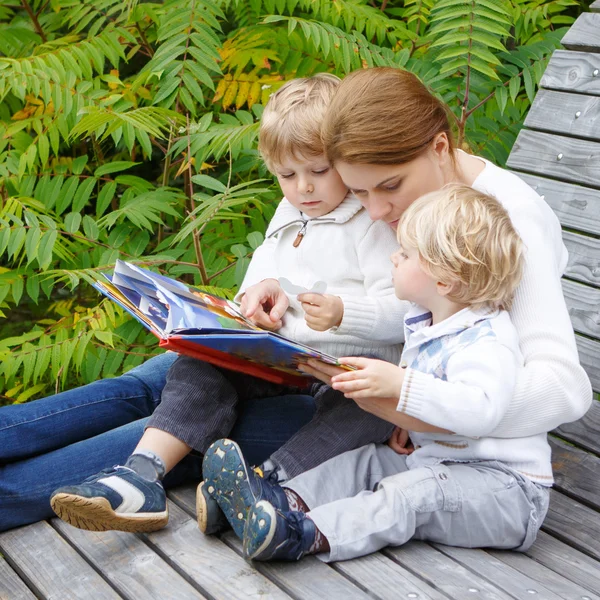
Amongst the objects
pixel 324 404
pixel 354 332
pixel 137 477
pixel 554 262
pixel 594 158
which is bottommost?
pixel 137 477

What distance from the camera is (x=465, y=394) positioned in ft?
6.23

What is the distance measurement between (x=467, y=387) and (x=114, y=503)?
2.70 ft

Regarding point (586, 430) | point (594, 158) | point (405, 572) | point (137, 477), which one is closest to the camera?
point (405, 572)

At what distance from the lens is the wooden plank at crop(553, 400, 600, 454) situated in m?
2.60

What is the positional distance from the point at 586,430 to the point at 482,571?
0.78 m

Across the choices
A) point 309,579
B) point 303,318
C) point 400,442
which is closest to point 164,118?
point 303,318

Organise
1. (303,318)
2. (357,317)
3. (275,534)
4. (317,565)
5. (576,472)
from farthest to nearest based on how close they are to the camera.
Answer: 1. (576,472)
2. (303,318)
3. (357,317)
4. (317,565)
5. (275,534)

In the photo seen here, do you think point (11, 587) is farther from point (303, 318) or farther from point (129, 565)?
point (303, 318)

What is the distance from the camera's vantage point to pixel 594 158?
9.32 feet

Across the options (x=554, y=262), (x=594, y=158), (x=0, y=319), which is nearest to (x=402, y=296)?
(x=554, y=262)

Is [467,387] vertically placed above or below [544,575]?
above

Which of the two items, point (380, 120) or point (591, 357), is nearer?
point (380, 120)

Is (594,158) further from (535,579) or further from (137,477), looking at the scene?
(137,477)

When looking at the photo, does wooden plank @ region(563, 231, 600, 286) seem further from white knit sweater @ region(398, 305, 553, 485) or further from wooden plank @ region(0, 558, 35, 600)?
wooden plank @ region(0, 558, 35, 600)
